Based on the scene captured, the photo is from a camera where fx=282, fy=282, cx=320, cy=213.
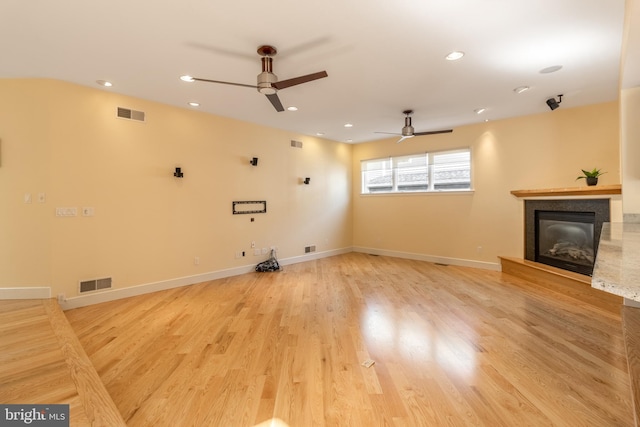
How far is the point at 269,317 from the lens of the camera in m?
3.38

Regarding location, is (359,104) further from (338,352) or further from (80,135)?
(80,135)

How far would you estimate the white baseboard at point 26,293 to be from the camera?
11.6 feet

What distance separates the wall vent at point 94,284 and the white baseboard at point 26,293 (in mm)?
332

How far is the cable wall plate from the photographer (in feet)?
17.9

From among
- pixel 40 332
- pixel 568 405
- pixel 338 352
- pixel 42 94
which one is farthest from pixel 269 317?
pixel 42 94

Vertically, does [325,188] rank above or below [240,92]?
below

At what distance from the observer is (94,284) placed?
3893 millimetres

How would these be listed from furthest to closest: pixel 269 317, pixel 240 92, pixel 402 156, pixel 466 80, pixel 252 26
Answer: pixel 402 156 → pixel 240 92 → pixel 466 80 → pixel 269 317 → pixel 252 26

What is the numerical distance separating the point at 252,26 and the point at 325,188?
482cm

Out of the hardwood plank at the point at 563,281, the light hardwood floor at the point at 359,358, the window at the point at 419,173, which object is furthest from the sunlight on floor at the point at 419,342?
the window at the point at 419,173

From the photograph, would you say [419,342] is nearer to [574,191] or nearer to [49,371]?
[49,371]

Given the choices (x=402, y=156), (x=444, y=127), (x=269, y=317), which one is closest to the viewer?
(x=269, y=317)

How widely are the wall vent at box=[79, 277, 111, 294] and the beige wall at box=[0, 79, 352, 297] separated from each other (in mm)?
82

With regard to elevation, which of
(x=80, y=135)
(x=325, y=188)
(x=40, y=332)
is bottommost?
(x=40, y=332)
